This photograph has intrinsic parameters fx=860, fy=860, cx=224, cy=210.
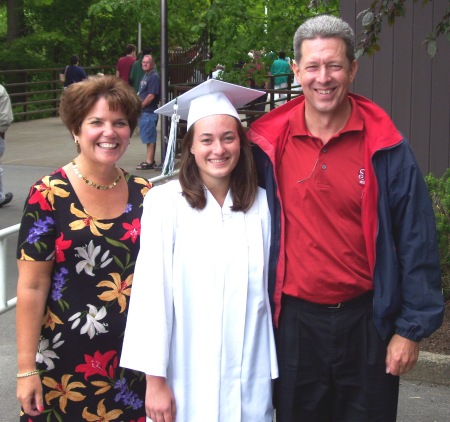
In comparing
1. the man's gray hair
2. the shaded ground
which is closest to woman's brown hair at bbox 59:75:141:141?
the man's gray hair

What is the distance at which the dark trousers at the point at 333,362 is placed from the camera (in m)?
3.15

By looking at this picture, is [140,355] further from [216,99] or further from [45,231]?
[216,99]

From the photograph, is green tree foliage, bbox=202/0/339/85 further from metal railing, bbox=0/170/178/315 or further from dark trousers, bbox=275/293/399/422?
dark trousers, bbox=275/293/399/422

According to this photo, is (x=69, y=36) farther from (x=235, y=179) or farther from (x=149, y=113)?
(x=235, y=179)

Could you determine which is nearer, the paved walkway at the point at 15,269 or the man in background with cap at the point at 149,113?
the paved walkway at the point at 15,269

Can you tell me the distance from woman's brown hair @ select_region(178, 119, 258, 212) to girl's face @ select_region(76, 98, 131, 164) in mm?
272

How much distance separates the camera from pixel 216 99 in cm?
317

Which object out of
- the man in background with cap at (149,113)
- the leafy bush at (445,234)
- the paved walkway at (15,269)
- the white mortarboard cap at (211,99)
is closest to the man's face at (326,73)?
the white mortarboard cap at (211,99)

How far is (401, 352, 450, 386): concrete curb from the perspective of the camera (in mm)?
5598

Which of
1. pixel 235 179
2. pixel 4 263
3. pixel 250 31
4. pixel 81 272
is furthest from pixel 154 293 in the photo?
pixel 250 31

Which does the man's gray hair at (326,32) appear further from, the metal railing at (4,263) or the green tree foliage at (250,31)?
the green tree foliage at (250,31)

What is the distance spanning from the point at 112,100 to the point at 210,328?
0.93 meters

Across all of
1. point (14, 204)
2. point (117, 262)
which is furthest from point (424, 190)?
point (14, 204)

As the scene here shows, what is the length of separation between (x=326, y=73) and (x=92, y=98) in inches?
34.3
